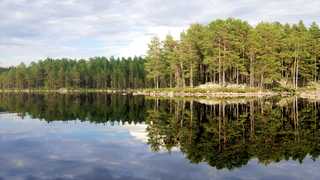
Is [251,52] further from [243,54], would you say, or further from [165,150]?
[165,150]

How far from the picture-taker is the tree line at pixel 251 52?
91875 millimetres

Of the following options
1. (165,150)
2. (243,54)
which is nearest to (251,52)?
(243,54)

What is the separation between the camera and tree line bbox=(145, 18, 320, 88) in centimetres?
9188

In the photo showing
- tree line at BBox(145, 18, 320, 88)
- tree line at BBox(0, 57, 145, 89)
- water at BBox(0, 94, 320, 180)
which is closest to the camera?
water at BBox(0, 94, 320, 180)

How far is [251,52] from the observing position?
91938 mm

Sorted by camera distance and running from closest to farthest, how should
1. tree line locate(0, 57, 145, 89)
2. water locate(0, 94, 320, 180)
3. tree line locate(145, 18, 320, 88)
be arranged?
water locate(0, 94, 320, 180)
tree line locate(145, 18, 320, 88)
tree line locate(0, 57, 145, 89)

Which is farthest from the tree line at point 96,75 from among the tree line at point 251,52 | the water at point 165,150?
the water at point 165,150

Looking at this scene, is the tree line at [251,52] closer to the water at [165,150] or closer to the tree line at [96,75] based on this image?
the water at [165,150]

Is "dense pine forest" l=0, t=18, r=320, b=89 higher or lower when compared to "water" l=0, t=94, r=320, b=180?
higher

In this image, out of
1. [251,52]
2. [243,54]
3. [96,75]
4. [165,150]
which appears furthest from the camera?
[96,75]

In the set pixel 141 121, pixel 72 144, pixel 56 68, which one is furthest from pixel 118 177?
pixel 56 68

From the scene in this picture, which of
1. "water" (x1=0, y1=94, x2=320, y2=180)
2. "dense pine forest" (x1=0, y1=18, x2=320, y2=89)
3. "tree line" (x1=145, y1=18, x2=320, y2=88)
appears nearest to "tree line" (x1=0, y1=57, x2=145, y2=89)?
"dense pine forest" (x1=0, y1=18, x2=320, y2=89)

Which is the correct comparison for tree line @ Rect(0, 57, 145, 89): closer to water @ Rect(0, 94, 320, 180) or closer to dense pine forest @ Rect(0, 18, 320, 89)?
dense pine forest @ Rect(0, 18, 320, 89)

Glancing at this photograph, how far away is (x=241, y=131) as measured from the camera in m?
27.6
